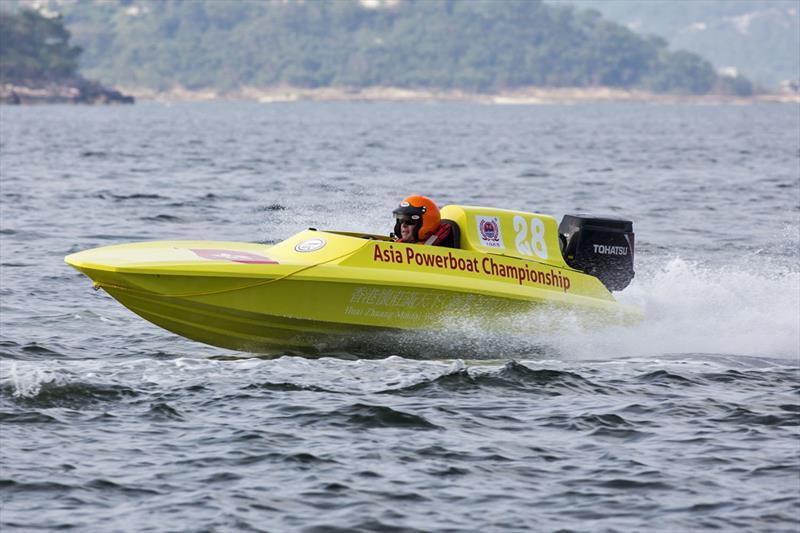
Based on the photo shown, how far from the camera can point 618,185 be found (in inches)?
1334

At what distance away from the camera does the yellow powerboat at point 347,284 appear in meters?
11.0

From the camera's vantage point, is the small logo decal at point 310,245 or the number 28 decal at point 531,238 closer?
the small logo decal at point 310,245

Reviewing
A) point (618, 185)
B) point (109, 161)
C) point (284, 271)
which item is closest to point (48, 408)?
point (284, 271)

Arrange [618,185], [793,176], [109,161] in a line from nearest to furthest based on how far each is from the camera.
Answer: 1. [618,185]
2. [793,176]
3. [109,161]

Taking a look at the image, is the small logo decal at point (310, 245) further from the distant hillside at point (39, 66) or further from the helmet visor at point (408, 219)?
the distant hillside at point (39, 66)

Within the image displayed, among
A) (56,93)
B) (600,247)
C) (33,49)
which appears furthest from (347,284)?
(33,49)

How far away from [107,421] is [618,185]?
2603 centimetres

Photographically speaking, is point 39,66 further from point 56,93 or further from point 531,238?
point 531,238

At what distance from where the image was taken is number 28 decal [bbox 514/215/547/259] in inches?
498

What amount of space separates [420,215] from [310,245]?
1127 millimetres

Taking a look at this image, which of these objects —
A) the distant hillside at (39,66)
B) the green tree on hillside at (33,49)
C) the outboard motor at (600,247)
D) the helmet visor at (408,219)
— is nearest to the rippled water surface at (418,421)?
the outboard motor at (600,247)

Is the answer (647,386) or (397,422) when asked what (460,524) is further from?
(647,386)

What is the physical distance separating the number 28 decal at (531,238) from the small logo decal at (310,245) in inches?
82.6

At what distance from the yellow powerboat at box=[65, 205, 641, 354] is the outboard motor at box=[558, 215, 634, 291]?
0.33 metres
